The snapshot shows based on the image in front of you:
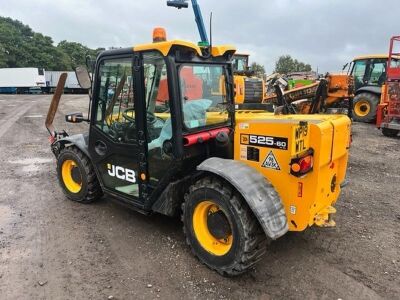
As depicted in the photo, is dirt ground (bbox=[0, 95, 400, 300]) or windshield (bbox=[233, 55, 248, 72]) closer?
dirt ground (bbox=[0, 95, 400, 300])

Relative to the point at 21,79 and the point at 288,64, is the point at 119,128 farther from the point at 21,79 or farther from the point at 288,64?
the point at 288,64

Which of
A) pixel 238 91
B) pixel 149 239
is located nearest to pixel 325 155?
pixel 149 239

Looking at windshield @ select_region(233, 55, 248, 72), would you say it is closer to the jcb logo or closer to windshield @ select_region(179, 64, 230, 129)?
windshield @ select_region(179, 64, 230, 129)

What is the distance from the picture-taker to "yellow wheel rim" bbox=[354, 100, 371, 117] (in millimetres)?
13062

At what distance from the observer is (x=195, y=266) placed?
3.50 m

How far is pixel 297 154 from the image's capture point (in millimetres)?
2988

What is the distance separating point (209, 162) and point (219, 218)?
0.52 meters

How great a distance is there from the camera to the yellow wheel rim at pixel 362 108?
1306 cm

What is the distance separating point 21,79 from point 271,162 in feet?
131

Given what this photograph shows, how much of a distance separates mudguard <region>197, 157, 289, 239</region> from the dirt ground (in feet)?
1.92

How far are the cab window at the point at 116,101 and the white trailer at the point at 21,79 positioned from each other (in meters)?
37.3

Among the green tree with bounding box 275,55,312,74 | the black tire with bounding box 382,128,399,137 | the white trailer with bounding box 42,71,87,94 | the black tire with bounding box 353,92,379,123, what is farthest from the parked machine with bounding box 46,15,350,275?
the green tree with bounding box 275,55,312,74

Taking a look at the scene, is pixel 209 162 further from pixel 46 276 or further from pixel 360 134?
pixel 360 134

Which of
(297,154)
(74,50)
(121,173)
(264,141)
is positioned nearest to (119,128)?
(121,173)
